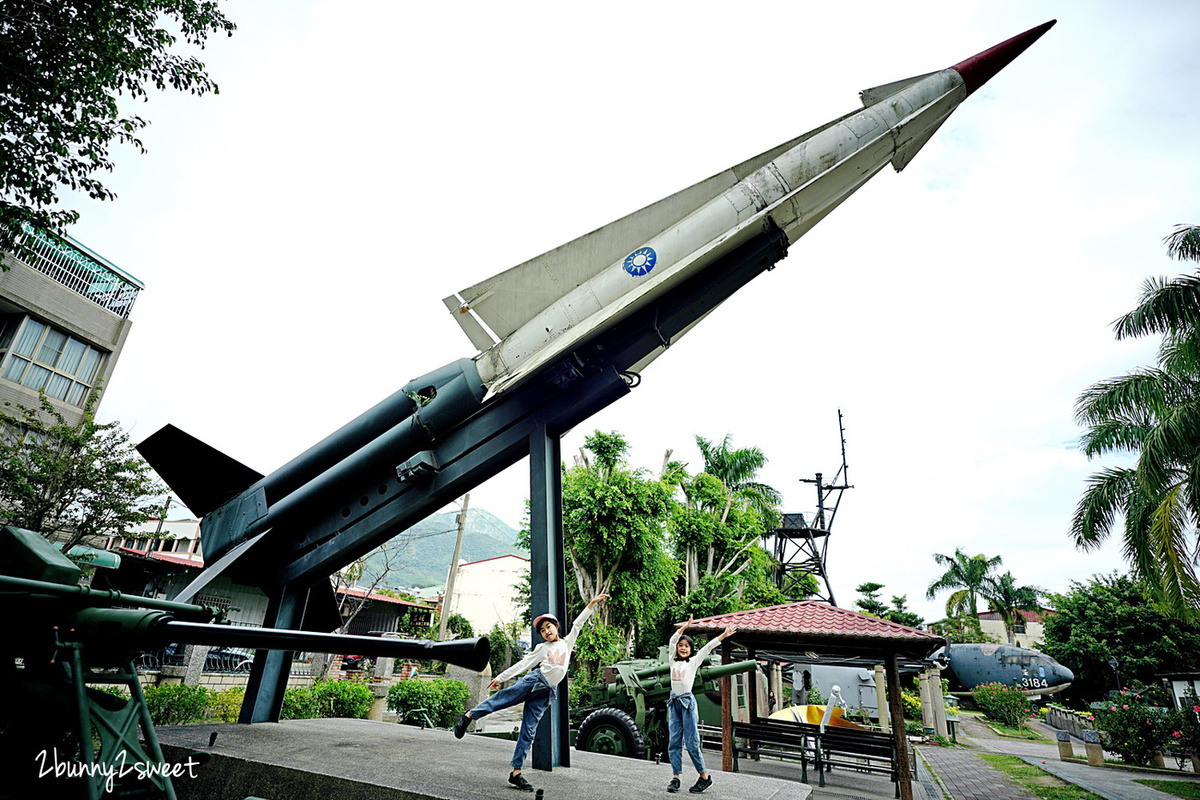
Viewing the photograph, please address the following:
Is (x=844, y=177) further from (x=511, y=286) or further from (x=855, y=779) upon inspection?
(x=855, y=779)

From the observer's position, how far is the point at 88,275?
712 inches

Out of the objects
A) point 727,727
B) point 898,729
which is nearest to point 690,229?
point 727,727

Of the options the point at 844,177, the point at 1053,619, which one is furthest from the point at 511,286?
the point at 1053,619

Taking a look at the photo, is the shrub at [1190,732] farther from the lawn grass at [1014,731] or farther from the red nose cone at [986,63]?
the red nose cone at [986,63]

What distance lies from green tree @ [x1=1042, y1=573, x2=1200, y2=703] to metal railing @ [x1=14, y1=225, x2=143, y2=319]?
35153 millimetres

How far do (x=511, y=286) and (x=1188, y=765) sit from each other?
17.2m

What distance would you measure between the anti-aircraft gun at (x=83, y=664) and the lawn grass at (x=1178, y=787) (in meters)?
11.9

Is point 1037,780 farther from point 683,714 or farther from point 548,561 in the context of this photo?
point 548,561

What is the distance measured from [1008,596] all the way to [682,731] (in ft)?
Result: 129

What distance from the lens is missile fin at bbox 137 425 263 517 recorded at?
7137 millimetres

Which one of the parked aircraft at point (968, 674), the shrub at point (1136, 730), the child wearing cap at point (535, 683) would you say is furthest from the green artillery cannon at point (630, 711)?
the shrub at point (1136, 730)

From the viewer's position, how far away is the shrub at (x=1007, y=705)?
22.6m

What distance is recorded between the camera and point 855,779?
35.6ft

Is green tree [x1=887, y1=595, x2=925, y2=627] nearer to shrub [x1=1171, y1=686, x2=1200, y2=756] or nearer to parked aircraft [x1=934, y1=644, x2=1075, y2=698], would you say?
parked aircraft [x1=934, y1=644, x2=1075, y2=698]
